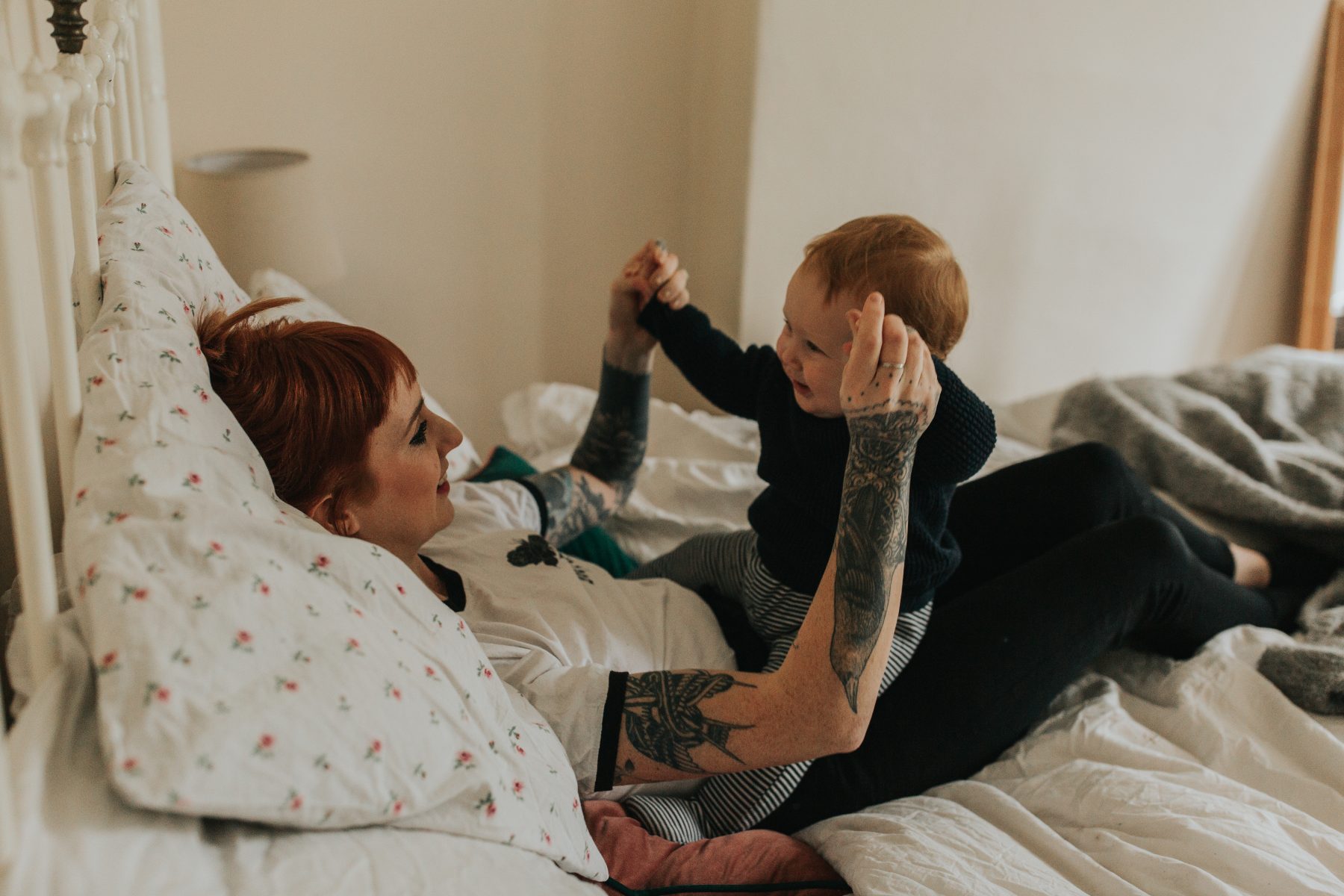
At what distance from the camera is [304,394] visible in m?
0.95

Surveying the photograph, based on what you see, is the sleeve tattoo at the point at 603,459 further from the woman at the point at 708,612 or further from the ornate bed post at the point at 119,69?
the ornate bed post at the point at 119,69

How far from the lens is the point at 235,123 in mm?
1996

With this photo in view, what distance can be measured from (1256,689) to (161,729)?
46.1 inches

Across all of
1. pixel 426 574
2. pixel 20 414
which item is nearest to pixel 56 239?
pixel 20 414

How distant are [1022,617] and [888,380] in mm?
469

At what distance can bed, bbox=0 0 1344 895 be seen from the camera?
1.92ft

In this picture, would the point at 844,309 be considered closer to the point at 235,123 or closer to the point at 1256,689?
the point at 1256,689

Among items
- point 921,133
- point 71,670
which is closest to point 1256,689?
point 71,670

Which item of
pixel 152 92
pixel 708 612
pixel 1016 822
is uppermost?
pixel 152 92

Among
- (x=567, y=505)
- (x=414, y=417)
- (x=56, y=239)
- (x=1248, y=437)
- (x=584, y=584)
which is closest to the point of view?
(x=56, y=239)

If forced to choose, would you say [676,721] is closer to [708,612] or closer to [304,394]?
[708,612]

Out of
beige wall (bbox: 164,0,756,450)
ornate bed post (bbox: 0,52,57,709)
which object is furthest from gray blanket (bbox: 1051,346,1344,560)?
ornate bed post (bbox: 0,52,57,709)

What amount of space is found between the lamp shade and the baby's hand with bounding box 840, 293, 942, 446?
1325 millimetres

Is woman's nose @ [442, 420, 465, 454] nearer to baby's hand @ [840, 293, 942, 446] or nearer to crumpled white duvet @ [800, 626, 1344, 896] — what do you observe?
baby's hand @ [840, 293, 942, 446]
